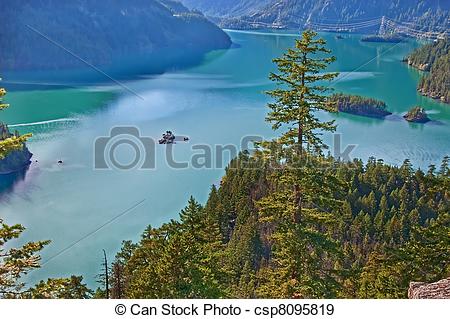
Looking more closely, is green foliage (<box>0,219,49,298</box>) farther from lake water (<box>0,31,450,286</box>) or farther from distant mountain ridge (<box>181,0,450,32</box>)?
distant mountain ridge (<box>181,0,450,32</box>)

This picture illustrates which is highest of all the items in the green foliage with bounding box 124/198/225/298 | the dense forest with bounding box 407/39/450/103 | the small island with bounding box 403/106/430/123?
the green foliage with bounding box 124/198/225/298

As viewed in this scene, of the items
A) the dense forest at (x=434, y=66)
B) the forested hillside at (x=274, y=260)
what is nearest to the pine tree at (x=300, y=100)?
the forested hillside at (x=274, y=260)

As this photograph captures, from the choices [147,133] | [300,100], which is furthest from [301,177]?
[147,133]

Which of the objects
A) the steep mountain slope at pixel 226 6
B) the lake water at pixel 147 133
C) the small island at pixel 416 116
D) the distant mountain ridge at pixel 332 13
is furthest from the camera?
the steep mountain slope at pixel 226 6

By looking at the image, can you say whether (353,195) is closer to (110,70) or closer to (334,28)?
(110,70)

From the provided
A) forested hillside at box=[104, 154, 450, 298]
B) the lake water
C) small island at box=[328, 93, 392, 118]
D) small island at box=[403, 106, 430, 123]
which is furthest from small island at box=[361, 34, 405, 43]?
forested hillside at box=[104, 154, 450, 298]

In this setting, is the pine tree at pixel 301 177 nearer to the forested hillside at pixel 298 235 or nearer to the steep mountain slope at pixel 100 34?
the forested hillside at pixel 298 235

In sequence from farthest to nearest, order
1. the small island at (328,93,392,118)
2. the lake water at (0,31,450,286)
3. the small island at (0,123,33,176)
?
the small island at (328,93,392,118) < the small island at (0,123,33,176) < the lake water at (0,31,450,286)
